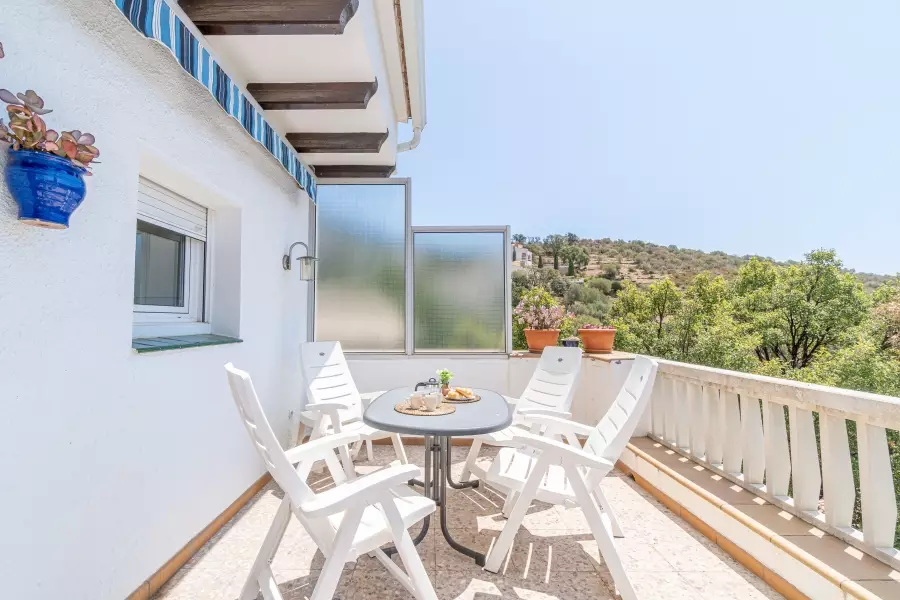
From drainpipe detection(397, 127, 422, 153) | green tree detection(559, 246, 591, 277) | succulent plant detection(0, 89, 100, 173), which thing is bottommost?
succulent plant detection(0, 89, 100, 173)

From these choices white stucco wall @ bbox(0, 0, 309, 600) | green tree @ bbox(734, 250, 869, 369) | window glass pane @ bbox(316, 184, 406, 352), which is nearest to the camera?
white stucco wall @ bbox(0, 0, 309, 600)

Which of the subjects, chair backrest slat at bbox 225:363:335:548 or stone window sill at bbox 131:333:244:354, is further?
stone window sill at bbox 131:333:244:354

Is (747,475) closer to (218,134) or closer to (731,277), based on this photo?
(218,134)

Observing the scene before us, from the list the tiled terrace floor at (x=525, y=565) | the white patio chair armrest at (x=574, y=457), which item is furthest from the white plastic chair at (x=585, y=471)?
the tiled terrace floor at (x=525, y=565)

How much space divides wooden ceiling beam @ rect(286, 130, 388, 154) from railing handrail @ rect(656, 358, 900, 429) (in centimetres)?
314

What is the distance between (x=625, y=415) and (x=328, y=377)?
7.99 feet

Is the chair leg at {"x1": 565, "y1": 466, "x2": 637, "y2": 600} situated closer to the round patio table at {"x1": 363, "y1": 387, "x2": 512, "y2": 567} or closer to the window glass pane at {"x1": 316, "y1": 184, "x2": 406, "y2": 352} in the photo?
the round patio table at {"x1": 363, "y1": 387, "x2": 512, "y2": 567}

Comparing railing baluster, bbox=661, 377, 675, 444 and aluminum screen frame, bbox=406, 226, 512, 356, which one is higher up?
aluminum screen frame, bbox=406, 226, 512, 356

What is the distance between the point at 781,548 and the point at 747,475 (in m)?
0.71

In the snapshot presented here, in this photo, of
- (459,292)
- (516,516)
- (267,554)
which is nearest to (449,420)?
(516,516)

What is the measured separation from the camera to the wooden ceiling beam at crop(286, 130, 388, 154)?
11.8 feet

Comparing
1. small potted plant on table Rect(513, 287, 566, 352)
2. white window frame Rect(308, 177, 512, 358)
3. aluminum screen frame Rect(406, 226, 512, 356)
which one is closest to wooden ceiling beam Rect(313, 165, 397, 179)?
white window frame Rect(308, 177, 512, 358)

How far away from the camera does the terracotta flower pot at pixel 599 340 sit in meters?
4.44

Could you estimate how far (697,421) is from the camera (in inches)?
127
